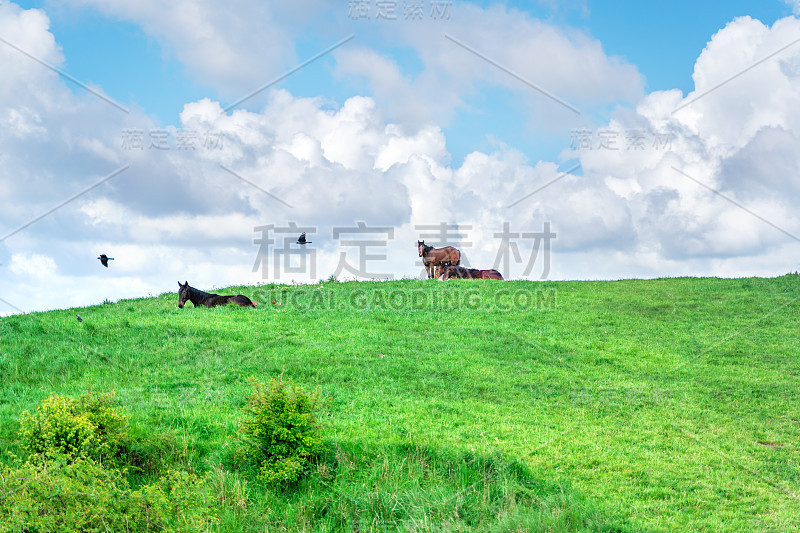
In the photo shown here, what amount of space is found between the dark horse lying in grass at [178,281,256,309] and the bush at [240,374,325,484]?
1239cm

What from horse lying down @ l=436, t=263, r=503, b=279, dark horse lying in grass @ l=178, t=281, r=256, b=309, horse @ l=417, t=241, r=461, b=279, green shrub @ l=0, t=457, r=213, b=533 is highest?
horse @ l=417, t=241, r=461, b=279

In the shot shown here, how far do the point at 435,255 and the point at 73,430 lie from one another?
23410mm

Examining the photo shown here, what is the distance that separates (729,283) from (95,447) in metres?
24.1

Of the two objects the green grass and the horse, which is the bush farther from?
the horse

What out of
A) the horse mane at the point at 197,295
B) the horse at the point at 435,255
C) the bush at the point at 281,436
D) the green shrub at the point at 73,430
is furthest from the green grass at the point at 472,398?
the horse at the point at 435,255

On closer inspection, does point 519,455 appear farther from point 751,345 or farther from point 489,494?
point 751,345

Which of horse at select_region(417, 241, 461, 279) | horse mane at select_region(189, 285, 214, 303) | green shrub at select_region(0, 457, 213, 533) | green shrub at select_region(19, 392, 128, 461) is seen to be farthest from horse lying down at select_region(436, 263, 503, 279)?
green shrub at select_region(0, 457, 213, 533)

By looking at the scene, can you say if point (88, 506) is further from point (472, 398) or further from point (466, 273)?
point (466, 273)

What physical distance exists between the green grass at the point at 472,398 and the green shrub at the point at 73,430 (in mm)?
511

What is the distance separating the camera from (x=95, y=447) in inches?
344

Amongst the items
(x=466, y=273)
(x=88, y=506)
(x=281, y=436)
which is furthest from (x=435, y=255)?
(x=88, y=506)

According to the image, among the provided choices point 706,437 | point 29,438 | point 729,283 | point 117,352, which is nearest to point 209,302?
point 117,352

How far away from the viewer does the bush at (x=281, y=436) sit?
866 cm

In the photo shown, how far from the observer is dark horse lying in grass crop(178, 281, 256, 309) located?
2105 centimetres
